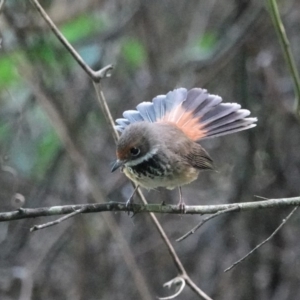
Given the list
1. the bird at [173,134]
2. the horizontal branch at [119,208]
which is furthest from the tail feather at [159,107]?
the horizontal branch at [119,208]

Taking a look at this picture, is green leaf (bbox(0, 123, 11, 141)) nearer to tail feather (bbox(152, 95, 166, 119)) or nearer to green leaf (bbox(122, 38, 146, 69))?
green leaf (bbox(122, 38, 146, 69))

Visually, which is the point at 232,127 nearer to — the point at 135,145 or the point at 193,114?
the point at 193,114

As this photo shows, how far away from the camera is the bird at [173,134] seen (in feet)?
11.7

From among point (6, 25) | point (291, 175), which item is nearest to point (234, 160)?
point (291, 175)

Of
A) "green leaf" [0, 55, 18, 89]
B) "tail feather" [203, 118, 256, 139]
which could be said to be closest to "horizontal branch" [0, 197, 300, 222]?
"tail feather" [203, 118, 256, 139]

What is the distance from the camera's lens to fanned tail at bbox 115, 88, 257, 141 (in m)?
4.12

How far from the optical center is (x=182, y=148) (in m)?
3.95

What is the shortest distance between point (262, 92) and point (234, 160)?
669 mm

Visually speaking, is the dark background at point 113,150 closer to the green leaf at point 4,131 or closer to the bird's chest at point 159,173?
the green leaf at point 4,131

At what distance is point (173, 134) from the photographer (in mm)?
4047

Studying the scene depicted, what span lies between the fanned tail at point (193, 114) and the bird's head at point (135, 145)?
34cm

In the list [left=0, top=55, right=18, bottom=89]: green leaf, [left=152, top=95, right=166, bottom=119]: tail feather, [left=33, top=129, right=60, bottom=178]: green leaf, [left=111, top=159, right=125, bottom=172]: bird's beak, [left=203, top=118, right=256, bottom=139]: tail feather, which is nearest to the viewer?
[left=111, top=159, right=125, bottom=172]: bird's beak

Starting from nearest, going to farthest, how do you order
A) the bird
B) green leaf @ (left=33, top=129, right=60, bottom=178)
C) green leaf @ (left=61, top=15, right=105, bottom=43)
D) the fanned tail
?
the bird < the fanned tail < green leaf @ (left=61, top=15, right=105, bottom=43) < green leaf @ (left=33, top=129, right=60, bottom=178)

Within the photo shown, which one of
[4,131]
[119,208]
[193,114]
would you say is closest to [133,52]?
[4,131]
